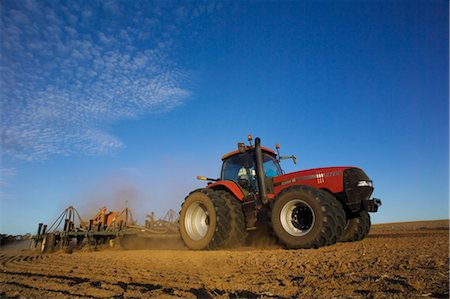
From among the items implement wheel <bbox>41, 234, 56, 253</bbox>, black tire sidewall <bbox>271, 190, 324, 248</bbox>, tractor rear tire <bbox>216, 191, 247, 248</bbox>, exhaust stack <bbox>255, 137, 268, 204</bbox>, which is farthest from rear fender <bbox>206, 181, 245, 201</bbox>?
implement wheel <bbox>41, 234, 56, 253</bbox>

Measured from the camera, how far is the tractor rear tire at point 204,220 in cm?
577

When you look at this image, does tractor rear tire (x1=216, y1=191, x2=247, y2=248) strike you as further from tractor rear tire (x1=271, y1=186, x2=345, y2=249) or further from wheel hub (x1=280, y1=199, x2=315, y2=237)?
wheel hub (x1=280, y1=199, x2=315, y2=237)

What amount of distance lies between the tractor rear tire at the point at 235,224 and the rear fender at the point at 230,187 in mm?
146

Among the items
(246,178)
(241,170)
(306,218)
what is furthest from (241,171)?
(306,218)

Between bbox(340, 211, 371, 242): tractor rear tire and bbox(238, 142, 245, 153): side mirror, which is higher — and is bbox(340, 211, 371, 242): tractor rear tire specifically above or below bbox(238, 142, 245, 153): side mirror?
below

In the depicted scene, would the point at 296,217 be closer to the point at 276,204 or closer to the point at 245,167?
the point at 276,204

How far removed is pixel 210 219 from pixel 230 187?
0.92 m

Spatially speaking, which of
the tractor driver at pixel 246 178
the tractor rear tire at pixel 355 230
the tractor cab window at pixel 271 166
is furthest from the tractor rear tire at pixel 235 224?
the tractor rear tire at pixel 355 230

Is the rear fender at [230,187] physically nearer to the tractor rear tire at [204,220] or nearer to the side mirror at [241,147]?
the tractor rear tire at [204,220]

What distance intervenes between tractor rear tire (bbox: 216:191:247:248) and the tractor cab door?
53 centimetres

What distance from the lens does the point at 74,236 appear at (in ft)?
30.5

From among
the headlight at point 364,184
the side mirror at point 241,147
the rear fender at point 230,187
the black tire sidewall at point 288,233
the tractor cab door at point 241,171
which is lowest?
the black tire sidewall at point 288,233

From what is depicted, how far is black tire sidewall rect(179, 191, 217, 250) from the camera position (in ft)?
19.1

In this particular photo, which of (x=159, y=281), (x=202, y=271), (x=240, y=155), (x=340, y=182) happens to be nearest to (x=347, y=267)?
(x=202, y=271)
